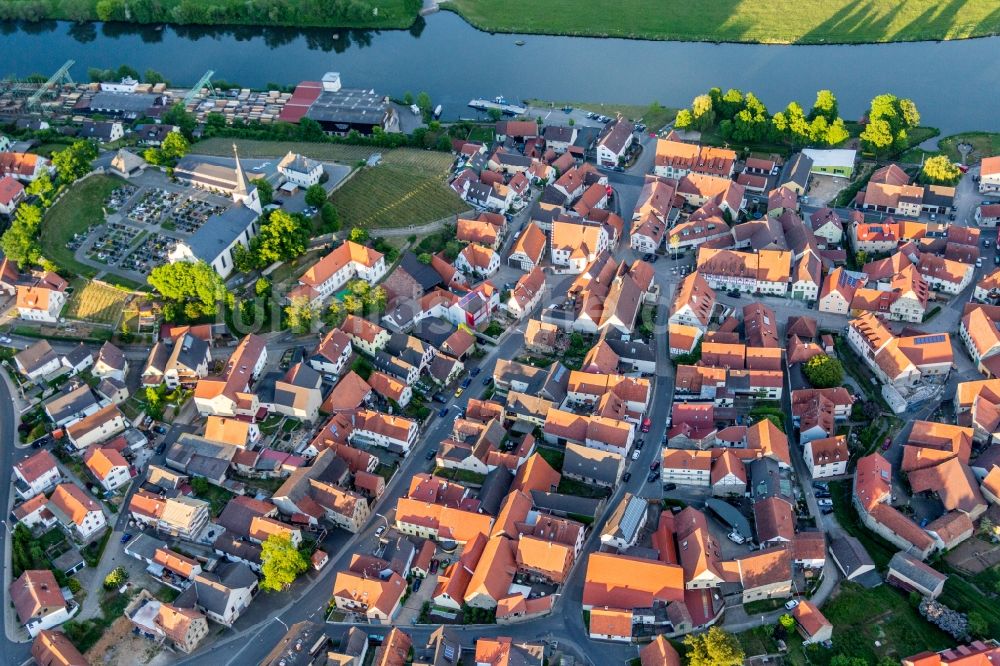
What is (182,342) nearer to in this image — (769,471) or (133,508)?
(133,508)

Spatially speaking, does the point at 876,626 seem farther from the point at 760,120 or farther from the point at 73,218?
the point at 73,218

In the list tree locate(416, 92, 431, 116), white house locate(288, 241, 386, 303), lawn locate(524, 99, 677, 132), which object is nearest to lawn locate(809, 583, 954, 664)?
white house locate(288, 241, 386, 303)

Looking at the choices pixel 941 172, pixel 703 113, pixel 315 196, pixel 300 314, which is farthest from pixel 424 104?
pixel 941 172

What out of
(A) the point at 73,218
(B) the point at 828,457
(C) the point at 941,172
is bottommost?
(A) the point at 73,218

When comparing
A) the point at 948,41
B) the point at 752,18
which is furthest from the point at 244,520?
the point at 948,41

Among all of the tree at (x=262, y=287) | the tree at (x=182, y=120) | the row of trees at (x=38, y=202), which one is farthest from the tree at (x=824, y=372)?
the tree at (x=182, y=120)

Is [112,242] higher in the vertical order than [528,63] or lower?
lower

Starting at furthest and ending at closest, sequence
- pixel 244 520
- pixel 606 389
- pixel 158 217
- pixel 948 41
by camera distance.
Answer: pixel 948 41
pixel 158 217
pixel 606 389
pixel 244 520
